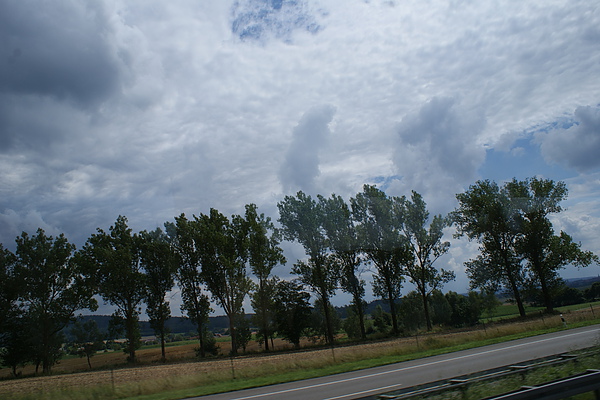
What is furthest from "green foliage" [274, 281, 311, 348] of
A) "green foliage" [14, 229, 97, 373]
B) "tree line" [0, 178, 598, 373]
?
"green foliage" [14, 229, 97, 373]

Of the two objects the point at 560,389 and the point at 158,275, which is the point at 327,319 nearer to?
the point at 158,275

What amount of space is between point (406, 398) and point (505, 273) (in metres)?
47.2

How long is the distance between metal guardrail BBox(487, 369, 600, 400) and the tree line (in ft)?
122

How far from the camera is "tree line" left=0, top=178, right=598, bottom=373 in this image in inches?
1651

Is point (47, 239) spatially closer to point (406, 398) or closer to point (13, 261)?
point (13, 261)

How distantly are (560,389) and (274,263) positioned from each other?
39297mm

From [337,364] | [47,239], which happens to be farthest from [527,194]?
[47,239]

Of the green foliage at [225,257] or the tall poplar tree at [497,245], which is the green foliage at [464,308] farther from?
the green foliage at [225,257]

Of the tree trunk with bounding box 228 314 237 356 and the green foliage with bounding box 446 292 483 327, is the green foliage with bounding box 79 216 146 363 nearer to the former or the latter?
the tree trunk with bounding box 228 314 237 356

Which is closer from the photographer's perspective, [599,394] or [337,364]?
[599,394]

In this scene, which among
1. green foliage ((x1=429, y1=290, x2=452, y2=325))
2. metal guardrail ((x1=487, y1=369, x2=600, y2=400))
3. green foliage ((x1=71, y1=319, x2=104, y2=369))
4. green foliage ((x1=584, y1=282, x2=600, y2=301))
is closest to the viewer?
metal guardrail ((x1=487, y1=369, x2=600, y2=400))

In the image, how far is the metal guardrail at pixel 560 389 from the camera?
4207 millimetres

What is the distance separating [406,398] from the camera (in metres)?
4.52

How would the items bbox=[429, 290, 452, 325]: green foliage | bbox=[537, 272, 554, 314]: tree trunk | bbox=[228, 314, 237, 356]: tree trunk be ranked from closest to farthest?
bbox=[228, 314, 237, 356]: tree trunk
bbox=[537, 272, 554, 314]: tree trunk
bbox=[429, 290, 452, 325]: green foliage
